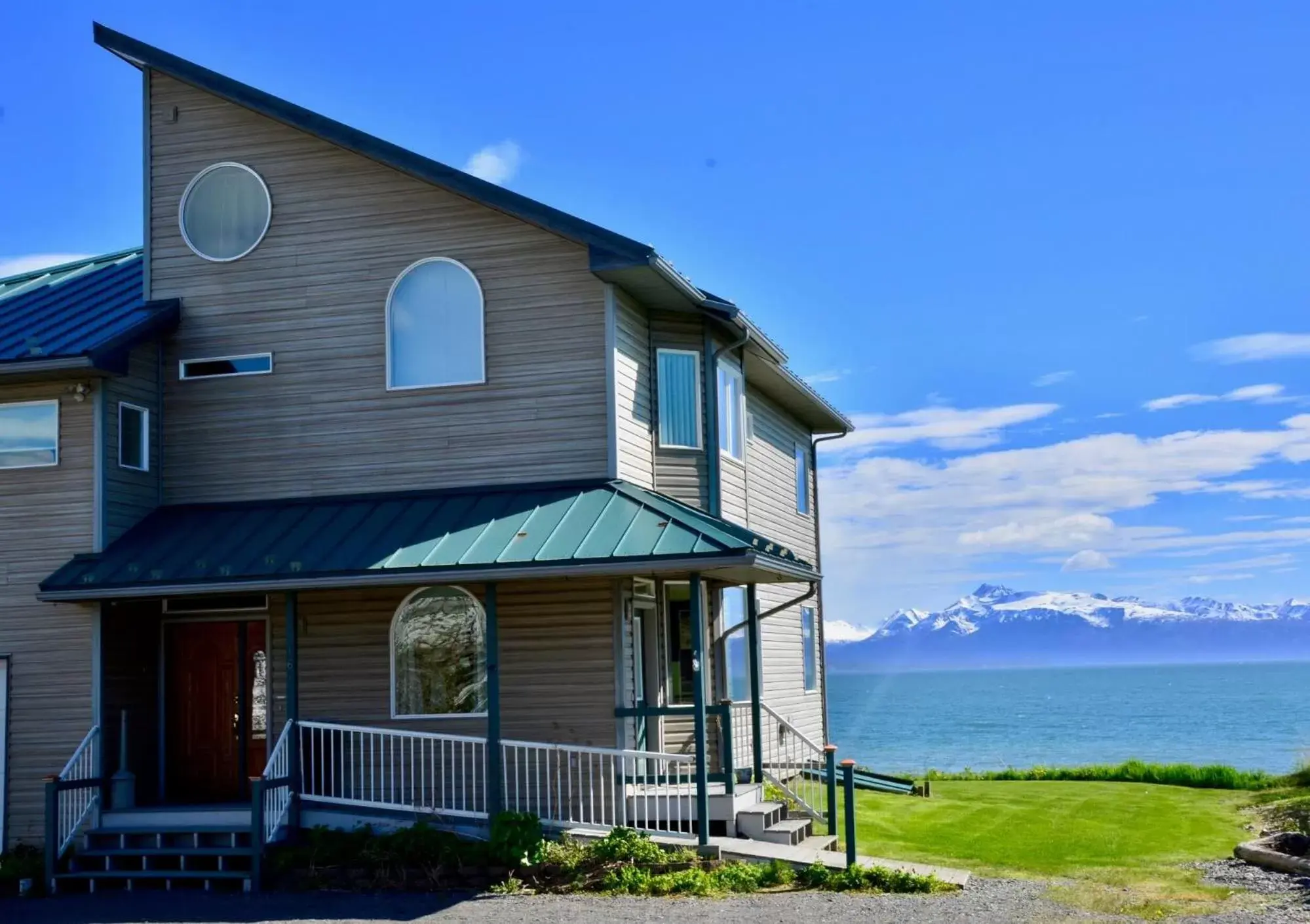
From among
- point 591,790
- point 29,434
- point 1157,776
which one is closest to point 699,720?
point 591,790

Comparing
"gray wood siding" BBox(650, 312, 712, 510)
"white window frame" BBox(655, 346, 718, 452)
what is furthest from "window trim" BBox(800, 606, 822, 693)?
"white window frame" BBox(655, 346, 718, 452)

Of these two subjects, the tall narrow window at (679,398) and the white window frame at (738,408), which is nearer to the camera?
the tall narrow window at (679,398)

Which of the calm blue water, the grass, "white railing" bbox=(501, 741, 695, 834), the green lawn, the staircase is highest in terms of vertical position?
"white railing" bbox=(501, 741, 695, 834)

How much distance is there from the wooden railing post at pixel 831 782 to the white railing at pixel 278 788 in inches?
212

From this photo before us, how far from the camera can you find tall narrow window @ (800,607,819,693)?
23.8 meters

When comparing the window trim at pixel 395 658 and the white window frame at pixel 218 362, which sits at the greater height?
the white window frame at pixel 218 362

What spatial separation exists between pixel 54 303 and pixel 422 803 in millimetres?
8143

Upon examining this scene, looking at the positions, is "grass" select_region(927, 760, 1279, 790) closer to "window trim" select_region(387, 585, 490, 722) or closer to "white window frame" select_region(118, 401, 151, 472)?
"window trim" select_region(387, 585, 490, 722)

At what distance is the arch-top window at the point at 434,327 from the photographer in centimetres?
1650

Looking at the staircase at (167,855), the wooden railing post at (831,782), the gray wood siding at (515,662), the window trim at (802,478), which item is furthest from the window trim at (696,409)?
the window trim at (802,478)

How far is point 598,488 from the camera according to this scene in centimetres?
1578

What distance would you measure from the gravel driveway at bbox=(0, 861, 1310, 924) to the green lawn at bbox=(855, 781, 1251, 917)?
531 millimetres

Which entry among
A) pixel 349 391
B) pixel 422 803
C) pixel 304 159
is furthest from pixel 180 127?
pixel 422 803

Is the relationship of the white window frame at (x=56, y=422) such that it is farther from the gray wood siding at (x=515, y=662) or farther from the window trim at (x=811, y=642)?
the window trim at (x=811, y=642)
